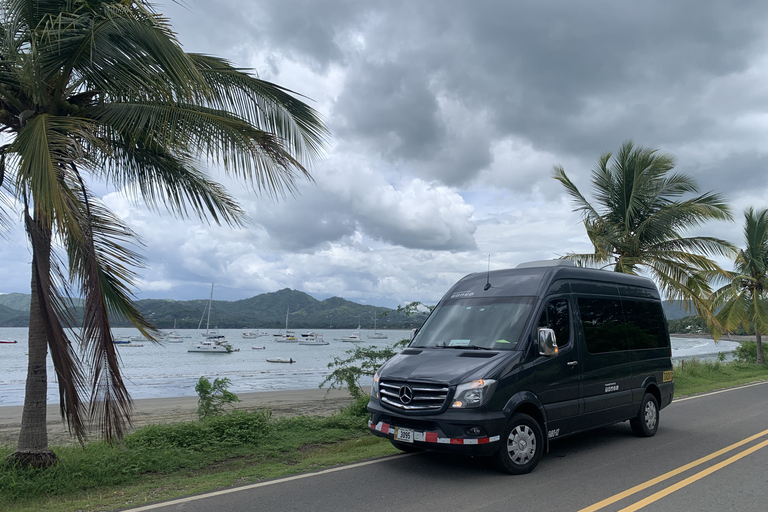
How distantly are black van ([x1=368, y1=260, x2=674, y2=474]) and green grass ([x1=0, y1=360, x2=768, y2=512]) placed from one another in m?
1.33

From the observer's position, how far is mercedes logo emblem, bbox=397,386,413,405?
631cm

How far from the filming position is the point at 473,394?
19.6 ft

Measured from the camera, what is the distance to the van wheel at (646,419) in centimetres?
865

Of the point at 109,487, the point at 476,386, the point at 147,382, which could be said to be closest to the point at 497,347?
the point at 476,386

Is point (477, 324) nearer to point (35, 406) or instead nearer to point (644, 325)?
point (644, 325)

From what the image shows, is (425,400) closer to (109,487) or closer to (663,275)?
(109,487)

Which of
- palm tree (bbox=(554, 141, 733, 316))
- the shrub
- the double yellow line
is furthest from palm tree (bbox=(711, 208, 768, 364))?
the double yellow line

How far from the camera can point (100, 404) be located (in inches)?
211

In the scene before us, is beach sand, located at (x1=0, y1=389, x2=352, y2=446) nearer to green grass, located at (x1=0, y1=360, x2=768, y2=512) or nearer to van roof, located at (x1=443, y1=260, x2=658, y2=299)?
green grass, located at (x1=0, y1=360, x2=768, y2=512)

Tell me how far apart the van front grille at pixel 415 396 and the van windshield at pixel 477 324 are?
3.06 ft

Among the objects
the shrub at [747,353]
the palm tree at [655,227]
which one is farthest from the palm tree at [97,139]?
the shrub at [747,353]

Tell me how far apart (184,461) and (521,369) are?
4547 mm

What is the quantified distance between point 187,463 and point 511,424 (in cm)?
423

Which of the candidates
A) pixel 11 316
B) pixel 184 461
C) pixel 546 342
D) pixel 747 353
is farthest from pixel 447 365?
pixel 11 316
